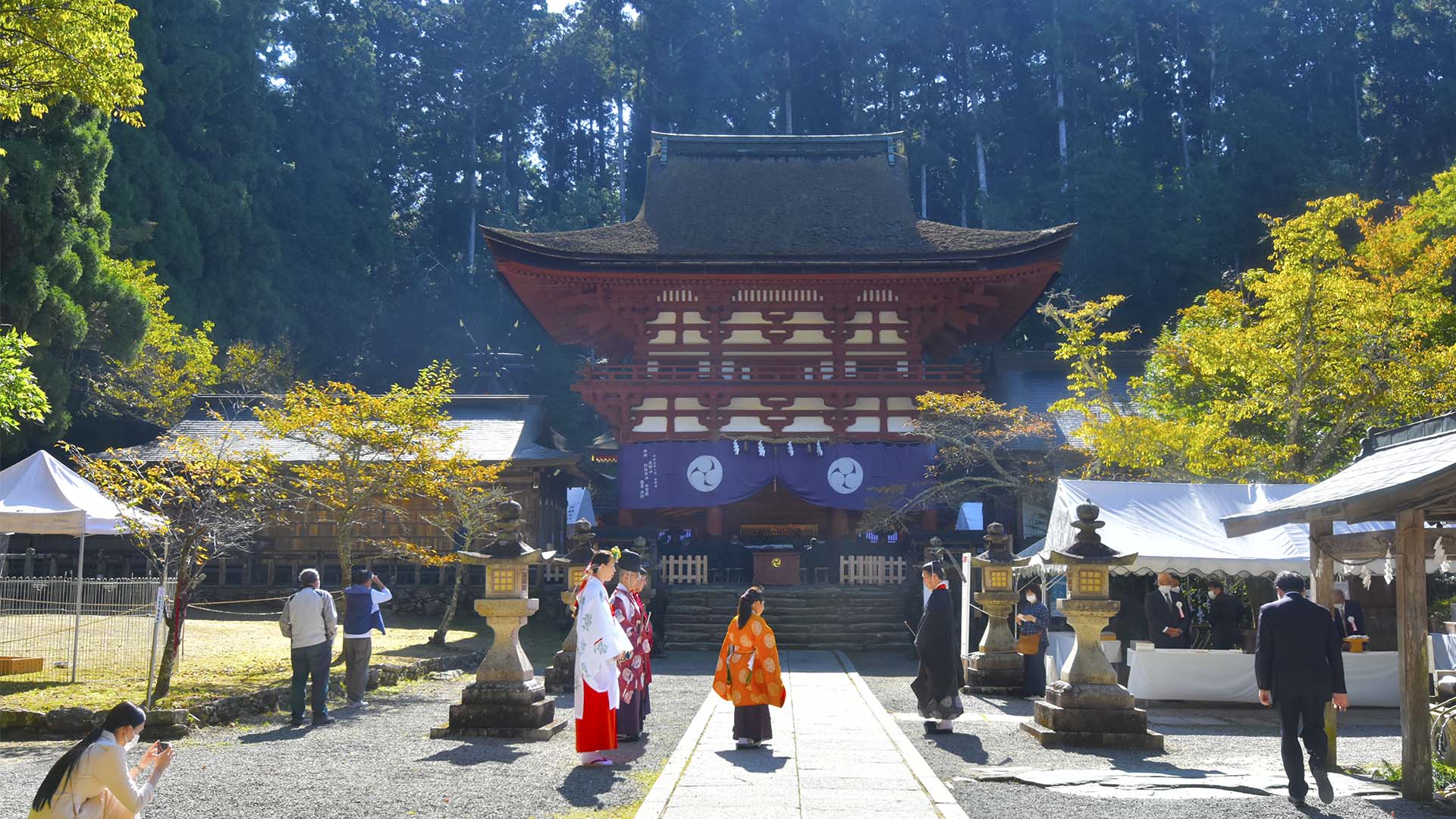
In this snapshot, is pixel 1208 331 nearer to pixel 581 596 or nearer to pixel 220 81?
pixel 581 596

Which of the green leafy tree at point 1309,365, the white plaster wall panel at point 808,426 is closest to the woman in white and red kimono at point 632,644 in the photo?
the green leafy tree at point 1309,365

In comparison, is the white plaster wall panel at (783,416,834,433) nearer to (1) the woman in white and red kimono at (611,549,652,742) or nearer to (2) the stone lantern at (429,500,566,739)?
(2) the stone lantern at (429,500,566,739)

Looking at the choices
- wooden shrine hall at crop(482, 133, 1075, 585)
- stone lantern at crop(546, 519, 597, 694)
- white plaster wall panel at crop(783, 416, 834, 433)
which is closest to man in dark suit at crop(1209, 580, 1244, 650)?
stone lantern at crop(546, 519, 597, 694)

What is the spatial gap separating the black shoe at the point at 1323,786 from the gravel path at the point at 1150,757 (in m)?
0.06

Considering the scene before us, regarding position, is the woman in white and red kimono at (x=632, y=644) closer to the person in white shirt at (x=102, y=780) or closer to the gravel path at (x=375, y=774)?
the gravel path at (x=375, y=774)

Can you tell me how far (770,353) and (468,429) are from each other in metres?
7.10

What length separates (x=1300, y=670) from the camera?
7594 mm

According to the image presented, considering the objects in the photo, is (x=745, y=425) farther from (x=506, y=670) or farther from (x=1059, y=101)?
(x=1059, y=101)

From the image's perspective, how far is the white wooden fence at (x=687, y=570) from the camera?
21.9 metres

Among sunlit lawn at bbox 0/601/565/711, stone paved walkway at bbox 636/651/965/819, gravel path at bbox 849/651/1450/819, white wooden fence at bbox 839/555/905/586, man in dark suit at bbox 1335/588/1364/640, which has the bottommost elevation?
gravel path at bbox 849/651/1450/819

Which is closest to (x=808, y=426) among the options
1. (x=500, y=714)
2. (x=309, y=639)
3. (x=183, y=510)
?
(x=183, y=510)

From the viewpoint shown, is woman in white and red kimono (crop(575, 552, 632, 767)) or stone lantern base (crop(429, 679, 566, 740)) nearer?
woman in white and red kimono (crop(575, 552, 632, 767))

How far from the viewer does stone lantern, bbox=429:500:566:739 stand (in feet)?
32.4

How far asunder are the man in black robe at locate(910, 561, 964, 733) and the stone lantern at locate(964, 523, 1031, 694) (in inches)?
133
